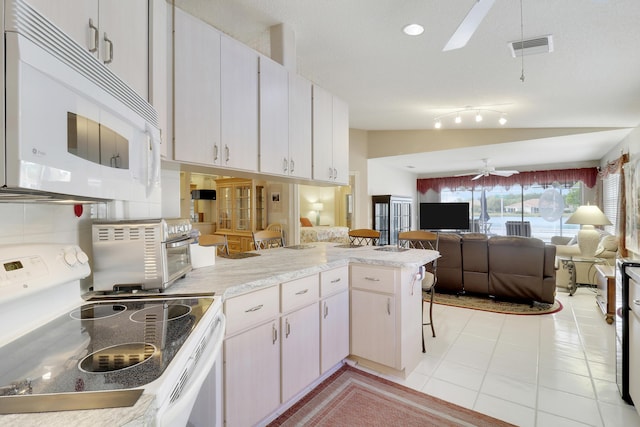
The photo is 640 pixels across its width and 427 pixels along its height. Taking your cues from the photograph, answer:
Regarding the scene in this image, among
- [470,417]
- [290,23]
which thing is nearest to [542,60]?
[290,23]

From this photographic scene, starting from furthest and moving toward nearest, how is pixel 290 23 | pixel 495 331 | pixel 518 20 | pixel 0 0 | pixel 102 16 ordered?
pixel 495 331 < pixel 290 23 < pixel 518 20 < pixel 102 16 < pixel 0 0

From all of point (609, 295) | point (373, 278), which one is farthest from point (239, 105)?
point (609, 295)

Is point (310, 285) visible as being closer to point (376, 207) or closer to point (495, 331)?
point (495, 331)

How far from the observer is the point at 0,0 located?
2.09ft

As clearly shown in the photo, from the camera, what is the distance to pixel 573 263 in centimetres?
462

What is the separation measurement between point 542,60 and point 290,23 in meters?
2.18

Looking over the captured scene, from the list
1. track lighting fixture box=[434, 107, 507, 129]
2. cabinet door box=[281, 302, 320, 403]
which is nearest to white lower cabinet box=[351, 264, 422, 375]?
cabinet door box=[281, 302, 320, 403]

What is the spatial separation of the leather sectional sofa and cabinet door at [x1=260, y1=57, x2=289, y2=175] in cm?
292

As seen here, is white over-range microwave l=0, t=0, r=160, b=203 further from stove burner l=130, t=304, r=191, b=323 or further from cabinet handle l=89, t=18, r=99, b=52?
stove burner l=130, t=304, r=191, b=323

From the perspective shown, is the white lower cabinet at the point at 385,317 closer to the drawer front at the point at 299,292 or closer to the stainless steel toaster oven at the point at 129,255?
the drawer front at the point at 299,292

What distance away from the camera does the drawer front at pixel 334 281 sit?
2.15m

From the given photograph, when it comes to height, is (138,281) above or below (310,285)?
above

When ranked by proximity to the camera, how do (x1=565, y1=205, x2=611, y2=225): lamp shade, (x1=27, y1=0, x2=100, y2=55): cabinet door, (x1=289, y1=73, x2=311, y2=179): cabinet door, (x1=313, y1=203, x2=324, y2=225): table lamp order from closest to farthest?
(x1=27, y1=0, x2=100, y2=55): cabinet door < (x1=289, y1=73, x2=311, y2=179): cabinet door < (x1=565, y1=205, x2=611, y2=225): lamp shade < (x1=313, y1=203, x2=324, y2=225): table lamp

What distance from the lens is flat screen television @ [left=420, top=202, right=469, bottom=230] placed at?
8.27 metres
